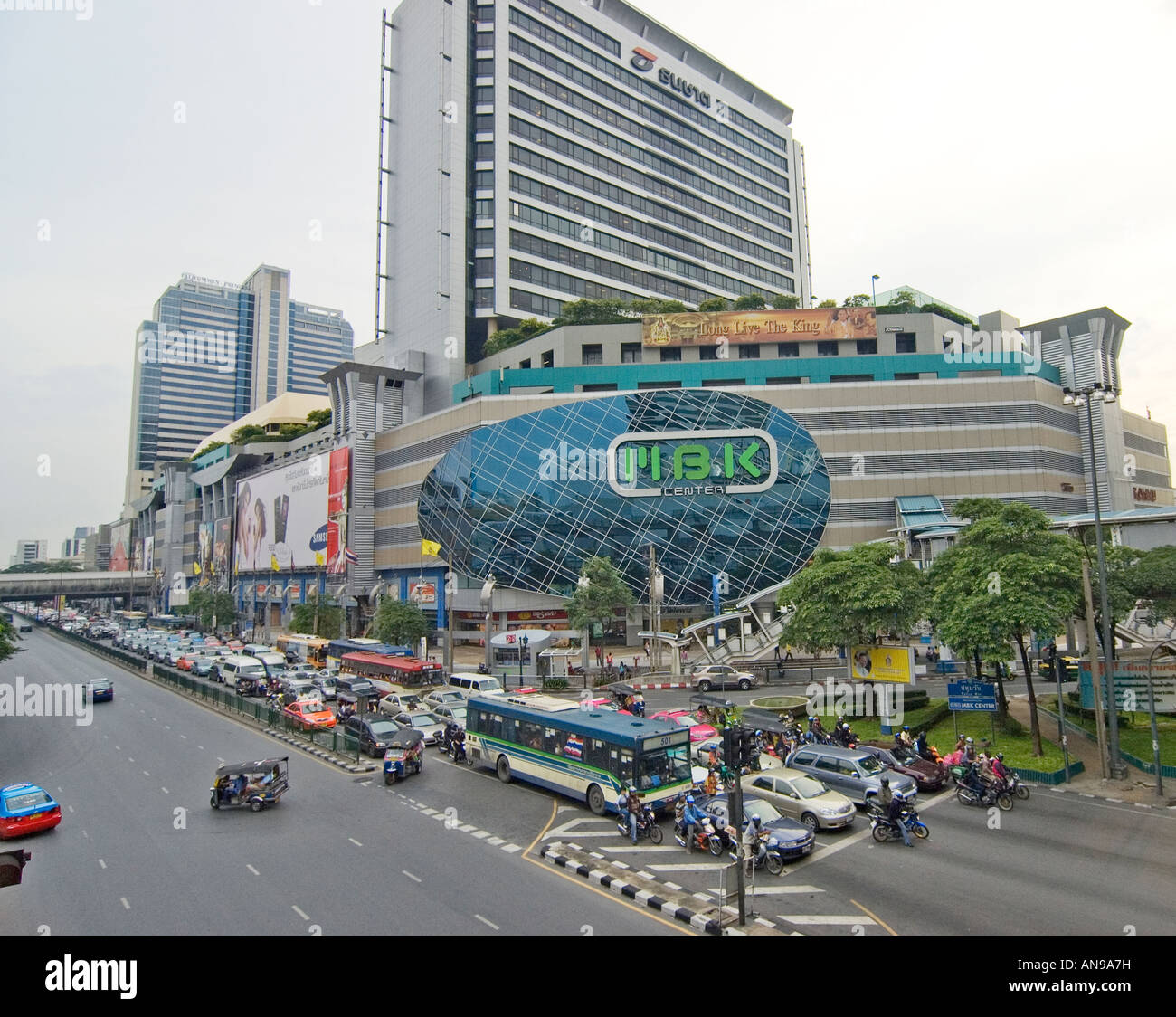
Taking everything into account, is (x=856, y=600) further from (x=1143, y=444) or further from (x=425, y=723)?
(x=1143, y=444)

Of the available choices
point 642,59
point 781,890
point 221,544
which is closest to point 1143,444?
point 642,59

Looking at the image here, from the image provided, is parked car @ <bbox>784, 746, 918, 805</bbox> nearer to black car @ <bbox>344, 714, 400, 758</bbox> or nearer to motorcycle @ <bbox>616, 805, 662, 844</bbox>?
motorcycle @ <bbox>616, 805, 662, 844</bbox>

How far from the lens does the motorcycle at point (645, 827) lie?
18844mm

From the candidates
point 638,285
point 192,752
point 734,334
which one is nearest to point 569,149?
point 638,285

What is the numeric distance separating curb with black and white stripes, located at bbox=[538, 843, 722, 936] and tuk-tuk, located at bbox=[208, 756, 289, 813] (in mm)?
8929

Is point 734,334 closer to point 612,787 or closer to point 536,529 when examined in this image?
point 536,529

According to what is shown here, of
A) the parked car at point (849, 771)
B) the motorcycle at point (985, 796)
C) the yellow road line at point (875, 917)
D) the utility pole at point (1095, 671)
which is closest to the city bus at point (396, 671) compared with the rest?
the parked car at point (849, 771)

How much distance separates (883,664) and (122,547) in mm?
190173

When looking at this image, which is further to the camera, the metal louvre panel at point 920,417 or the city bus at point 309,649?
the metal louvre panel at point 920,417

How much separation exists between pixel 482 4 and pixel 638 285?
36.2 m

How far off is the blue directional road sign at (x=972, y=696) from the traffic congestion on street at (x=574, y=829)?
1970mm

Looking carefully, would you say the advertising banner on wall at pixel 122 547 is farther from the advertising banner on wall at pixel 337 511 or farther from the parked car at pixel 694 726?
the parked car at pixel 694 726

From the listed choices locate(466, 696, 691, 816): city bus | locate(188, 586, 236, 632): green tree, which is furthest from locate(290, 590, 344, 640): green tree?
locate(466, 696, 691, 816): city bus

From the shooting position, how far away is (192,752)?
98.8 ft
